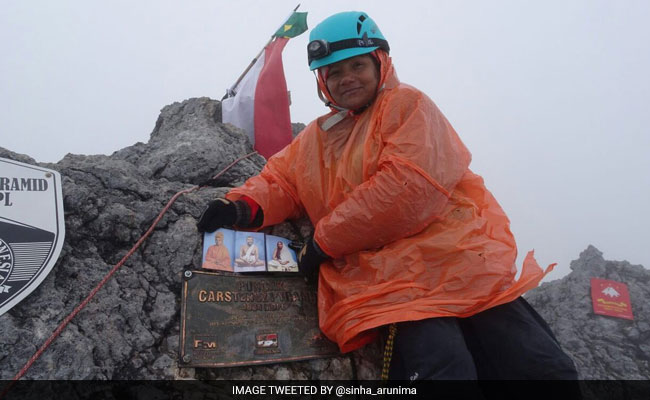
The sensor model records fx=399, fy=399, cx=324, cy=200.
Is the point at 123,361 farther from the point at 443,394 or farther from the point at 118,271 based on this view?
the point at 443,394

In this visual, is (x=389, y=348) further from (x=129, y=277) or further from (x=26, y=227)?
(x=26, y=227)

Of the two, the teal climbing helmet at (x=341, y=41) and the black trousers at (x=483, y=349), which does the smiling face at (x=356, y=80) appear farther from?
the black trousers at (x=483, y=349)

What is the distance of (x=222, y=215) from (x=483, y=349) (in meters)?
2.02

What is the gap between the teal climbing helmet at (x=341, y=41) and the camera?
2959 mm

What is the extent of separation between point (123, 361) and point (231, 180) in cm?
217

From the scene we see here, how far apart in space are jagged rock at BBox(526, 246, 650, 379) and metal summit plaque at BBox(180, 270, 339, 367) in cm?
937

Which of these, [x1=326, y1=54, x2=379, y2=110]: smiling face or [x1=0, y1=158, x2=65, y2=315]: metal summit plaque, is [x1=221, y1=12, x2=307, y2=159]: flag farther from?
[x1=0, y1=158, x2=65, y2=315]: metal summit plaque

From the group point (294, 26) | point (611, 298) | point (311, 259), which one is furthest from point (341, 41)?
point (611, 298)

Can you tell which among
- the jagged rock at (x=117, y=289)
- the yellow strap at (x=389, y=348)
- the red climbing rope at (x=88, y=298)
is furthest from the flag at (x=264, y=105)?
the yellow strap at (x=389, y=348)

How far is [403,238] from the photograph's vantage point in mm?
2617

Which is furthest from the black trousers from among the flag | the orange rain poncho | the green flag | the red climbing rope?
the green flag

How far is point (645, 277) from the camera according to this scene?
12.2 meters

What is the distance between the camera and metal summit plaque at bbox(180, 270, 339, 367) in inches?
96.3

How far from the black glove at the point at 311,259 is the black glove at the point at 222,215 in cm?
59
